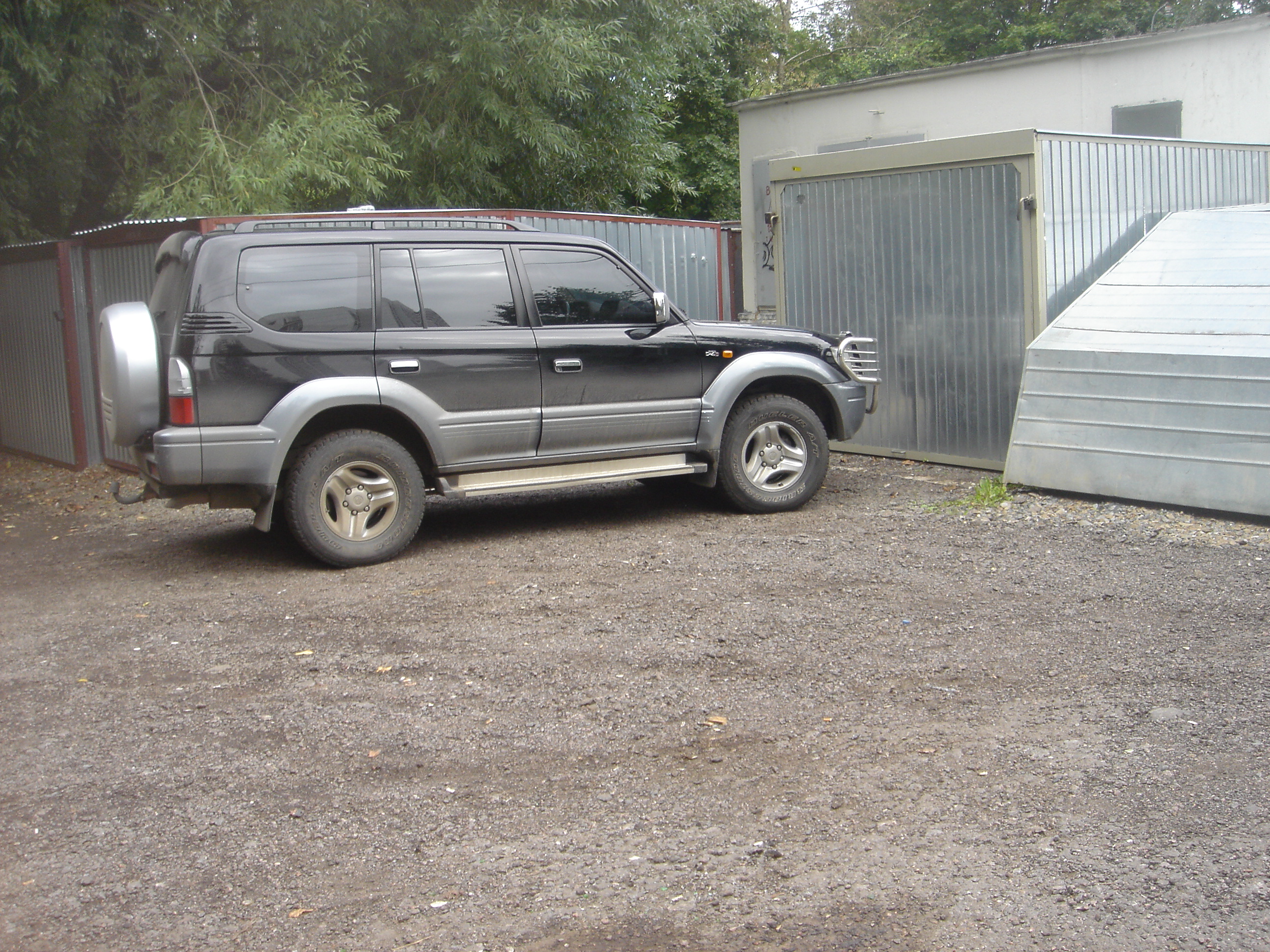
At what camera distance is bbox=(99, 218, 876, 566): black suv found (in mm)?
7023

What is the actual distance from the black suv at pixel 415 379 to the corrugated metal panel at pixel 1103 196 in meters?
2.47

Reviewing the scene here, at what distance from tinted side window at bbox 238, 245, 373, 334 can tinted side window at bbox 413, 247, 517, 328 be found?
1.18ft

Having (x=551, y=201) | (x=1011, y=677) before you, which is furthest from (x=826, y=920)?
(x=551, y=201)

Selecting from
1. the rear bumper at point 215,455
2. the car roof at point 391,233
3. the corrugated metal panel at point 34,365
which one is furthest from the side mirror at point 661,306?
the corrugated metal panel at point 34,365

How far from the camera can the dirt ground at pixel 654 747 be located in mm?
3297

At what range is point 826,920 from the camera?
10.6 ft

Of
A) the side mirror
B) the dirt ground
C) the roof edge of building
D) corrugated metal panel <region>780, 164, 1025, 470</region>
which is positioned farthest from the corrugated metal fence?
the roof edge of building

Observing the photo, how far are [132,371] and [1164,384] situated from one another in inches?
252

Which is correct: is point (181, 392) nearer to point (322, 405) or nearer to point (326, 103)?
point (322, 405)

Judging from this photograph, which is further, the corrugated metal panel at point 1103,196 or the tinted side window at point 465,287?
the corrugated metal panel at point 1103,196

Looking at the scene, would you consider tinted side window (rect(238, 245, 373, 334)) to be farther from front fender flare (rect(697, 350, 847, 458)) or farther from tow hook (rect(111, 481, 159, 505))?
front fender flare (rect(697, 350, 847, 458))

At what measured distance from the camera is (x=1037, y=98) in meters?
15.0

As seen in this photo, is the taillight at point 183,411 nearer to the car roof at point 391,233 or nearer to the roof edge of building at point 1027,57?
the car roof at point 391,233

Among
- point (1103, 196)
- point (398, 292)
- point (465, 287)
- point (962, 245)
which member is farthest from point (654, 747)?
point (1103, 196)
